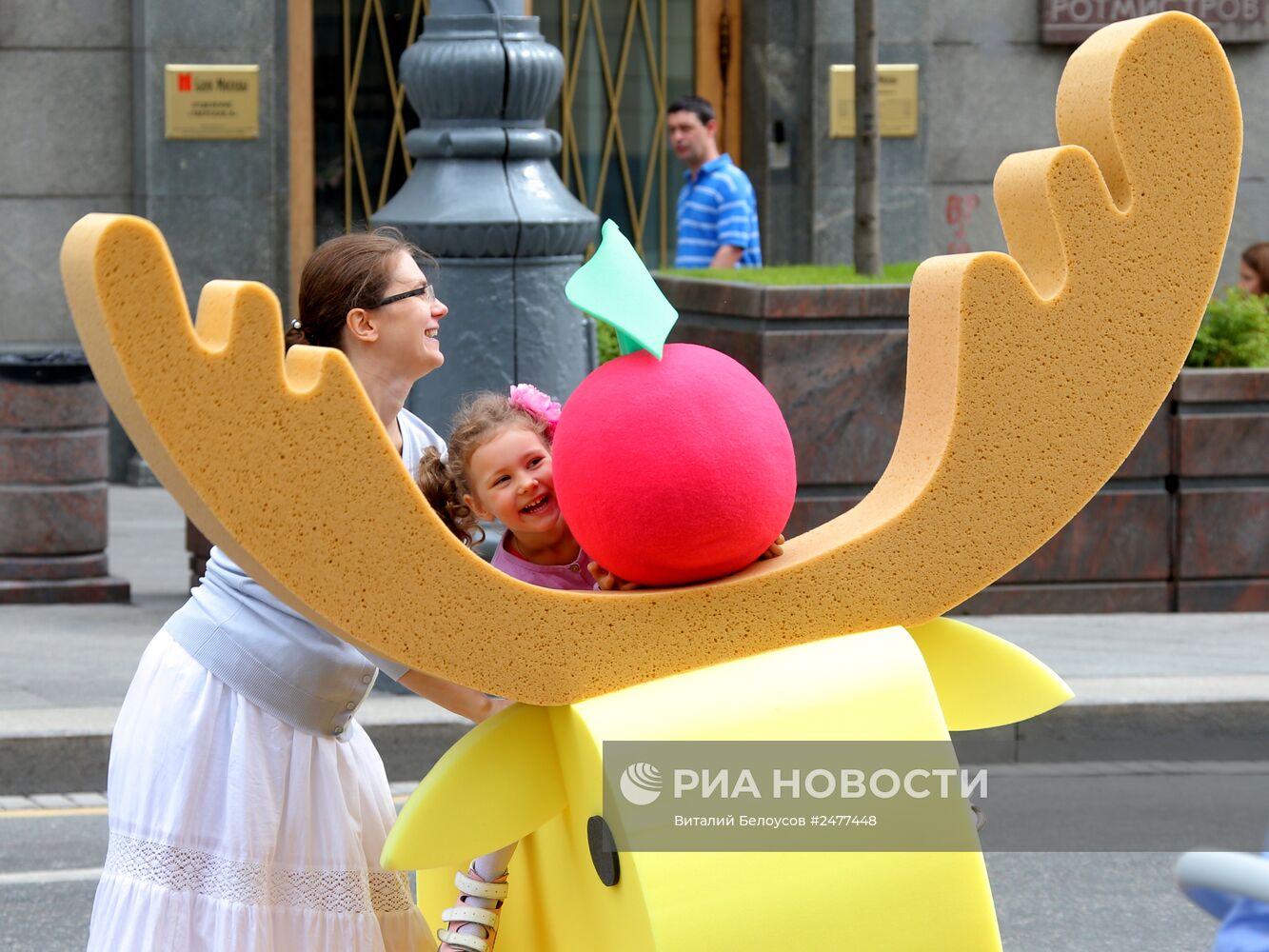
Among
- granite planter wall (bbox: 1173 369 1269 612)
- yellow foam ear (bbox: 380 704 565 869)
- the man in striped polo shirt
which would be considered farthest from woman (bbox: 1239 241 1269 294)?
yellow foam ear (bbox: 380 704 565 869)

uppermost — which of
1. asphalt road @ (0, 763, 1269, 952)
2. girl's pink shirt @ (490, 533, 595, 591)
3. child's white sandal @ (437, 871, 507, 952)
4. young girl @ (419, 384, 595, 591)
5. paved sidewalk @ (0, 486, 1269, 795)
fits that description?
young girl @ (419, 384, 595, 591)

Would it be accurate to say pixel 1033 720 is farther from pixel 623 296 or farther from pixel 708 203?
pixel 623 296

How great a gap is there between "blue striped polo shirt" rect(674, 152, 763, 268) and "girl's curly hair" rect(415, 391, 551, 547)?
6668mm

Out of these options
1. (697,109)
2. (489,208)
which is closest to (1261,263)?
(697,109)

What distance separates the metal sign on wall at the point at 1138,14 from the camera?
1277cm

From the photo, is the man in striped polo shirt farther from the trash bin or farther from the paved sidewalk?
the trash bin

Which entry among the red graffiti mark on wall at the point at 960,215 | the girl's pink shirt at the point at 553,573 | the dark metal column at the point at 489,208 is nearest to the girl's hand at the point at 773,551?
the girl's pink shirt at the point at 553,573

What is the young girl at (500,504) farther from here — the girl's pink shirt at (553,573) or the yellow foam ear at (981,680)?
the yellow foam ear at (981,680)

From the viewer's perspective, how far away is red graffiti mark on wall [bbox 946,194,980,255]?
13.0 m

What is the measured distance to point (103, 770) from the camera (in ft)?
21.1

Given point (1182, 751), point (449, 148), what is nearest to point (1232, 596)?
point (1182, 751)

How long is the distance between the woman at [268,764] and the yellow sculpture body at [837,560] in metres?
0.37

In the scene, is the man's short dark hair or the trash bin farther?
the man's short dark hair

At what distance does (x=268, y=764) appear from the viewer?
131 inches
